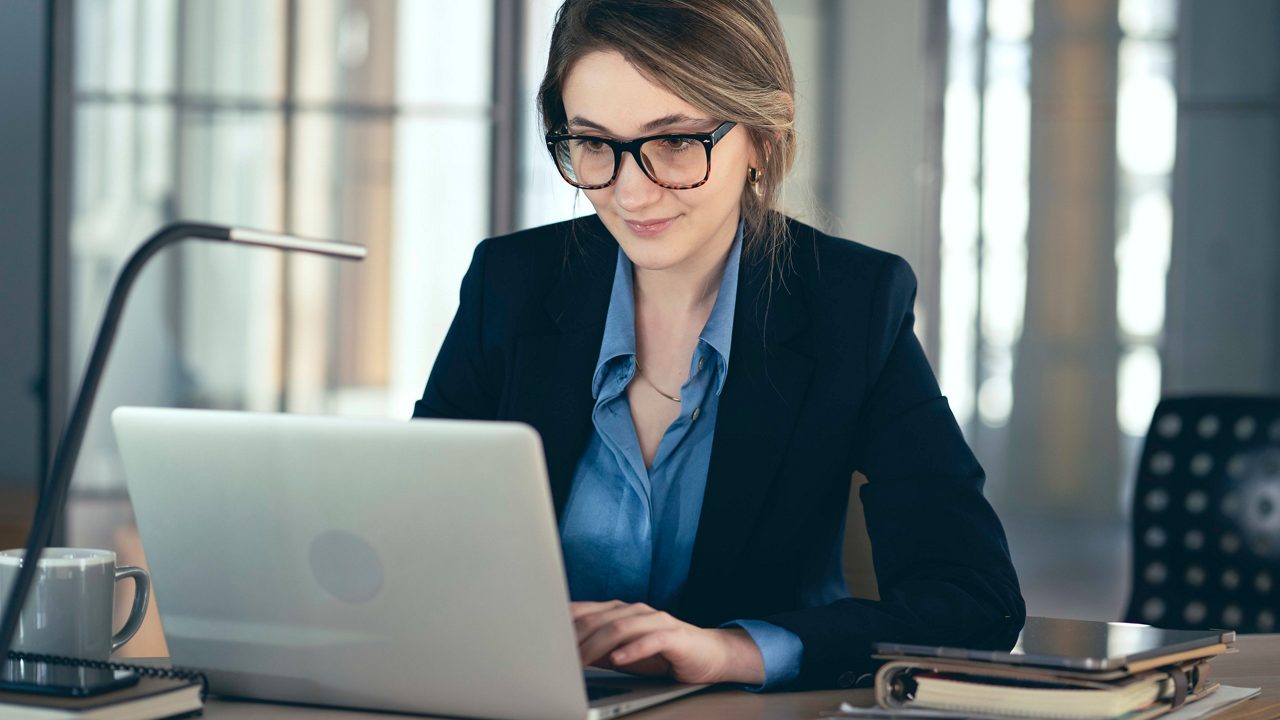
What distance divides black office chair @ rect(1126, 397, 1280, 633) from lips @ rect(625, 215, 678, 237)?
39.1 inches

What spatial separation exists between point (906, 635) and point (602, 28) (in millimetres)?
737

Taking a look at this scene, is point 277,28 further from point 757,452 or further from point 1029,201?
point 757,452

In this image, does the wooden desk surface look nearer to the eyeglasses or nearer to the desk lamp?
the desk lamp

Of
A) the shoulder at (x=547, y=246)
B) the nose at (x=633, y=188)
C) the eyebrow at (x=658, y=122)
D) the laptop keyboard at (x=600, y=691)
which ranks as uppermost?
the eyebrow at (x=658, y=122)

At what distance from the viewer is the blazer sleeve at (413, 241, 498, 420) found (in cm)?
181

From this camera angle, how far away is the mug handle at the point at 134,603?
1.28m

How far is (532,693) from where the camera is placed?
1.08 m

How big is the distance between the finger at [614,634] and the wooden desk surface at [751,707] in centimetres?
6

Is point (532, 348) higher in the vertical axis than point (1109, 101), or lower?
lower

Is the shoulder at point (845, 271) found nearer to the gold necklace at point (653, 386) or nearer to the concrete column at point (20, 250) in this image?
the gold necklace at point (653, 386)

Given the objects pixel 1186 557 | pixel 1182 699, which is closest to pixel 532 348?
pixel 1182 699

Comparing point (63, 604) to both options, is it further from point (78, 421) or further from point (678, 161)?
point (678, 161)

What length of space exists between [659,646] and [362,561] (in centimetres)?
28

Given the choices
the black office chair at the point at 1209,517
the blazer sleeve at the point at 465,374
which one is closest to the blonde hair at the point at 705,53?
the blazer sleeve at the point at 465,374
